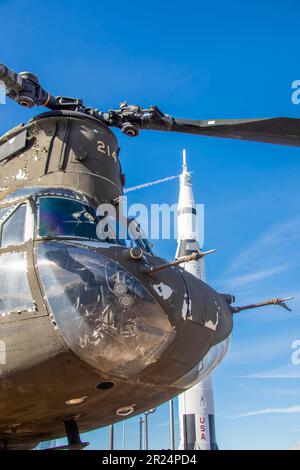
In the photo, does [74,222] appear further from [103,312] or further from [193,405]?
[193,405]

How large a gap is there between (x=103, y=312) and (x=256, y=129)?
192 inches

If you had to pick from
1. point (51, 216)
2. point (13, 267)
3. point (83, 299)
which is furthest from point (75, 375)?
point (51, 216)

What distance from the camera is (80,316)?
5.22m

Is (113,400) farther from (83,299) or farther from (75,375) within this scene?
(83,299)

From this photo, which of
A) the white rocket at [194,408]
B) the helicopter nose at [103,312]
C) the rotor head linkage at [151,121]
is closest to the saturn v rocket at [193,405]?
the white rocket at [194,408]

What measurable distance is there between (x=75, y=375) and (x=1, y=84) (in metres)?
4.66

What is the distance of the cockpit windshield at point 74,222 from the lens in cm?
621

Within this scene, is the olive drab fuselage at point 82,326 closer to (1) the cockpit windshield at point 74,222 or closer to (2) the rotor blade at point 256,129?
(1) the cockpit windshield at point 74,222

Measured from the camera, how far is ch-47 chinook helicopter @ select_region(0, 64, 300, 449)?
5242 millimetres

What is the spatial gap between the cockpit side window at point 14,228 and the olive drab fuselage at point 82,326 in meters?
0.02

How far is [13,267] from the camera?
572 centimetres

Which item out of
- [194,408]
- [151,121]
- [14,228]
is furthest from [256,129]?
[194,408]

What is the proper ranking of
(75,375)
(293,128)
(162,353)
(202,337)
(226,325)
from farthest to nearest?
(293,128) → (226,325) → (202,337) → (162,353) → (75,375)

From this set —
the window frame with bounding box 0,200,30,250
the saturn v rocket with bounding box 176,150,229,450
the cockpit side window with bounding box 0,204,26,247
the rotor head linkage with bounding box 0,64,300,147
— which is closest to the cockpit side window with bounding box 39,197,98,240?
the window frame with bounding box 0,200,30,250
